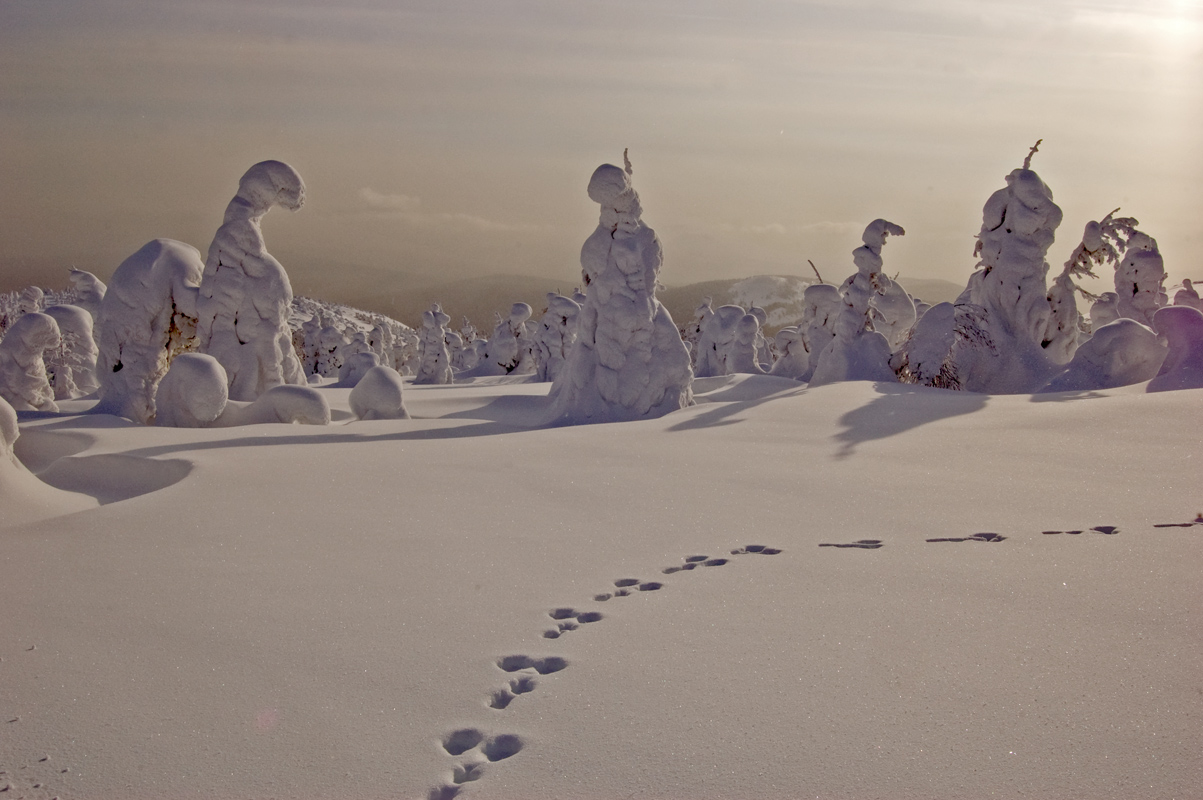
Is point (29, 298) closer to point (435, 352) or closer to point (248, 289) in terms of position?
point (435, 352)

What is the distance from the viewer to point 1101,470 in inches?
221

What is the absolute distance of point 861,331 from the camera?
1480 cm

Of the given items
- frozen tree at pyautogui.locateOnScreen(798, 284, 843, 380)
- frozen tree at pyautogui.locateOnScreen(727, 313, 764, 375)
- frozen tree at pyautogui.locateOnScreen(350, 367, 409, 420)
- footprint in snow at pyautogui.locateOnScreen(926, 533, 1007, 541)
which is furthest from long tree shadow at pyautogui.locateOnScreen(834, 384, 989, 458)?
frozen tree at pyautogui.locateOnScreen(727, 313, 764, 375)

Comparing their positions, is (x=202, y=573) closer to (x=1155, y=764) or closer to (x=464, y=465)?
(x=464, y=465)

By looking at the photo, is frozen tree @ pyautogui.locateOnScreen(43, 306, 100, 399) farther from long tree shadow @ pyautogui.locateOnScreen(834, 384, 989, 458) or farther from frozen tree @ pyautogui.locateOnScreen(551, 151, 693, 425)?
long tree shadow @ pyautogui.locateOnScreen(834, 384, 989, 458)

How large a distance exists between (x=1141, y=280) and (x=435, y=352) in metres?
25.6

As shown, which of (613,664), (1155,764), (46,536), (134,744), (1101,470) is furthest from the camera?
(1101,470)

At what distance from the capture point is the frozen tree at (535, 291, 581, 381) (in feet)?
94.4

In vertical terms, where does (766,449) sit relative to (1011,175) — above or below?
below

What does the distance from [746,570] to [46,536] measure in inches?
155

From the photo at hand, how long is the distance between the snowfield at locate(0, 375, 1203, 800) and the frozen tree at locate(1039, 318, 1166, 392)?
A: 5368mm

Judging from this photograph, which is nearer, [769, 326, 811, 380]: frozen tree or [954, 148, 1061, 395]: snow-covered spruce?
[954, 148, 1061, 395]: snow-covered spruce

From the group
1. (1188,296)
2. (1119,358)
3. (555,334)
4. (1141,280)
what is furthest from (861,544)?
(555,334)

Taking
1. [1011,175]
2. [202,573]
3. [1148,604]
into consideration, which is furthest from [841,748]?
[1011,175]
